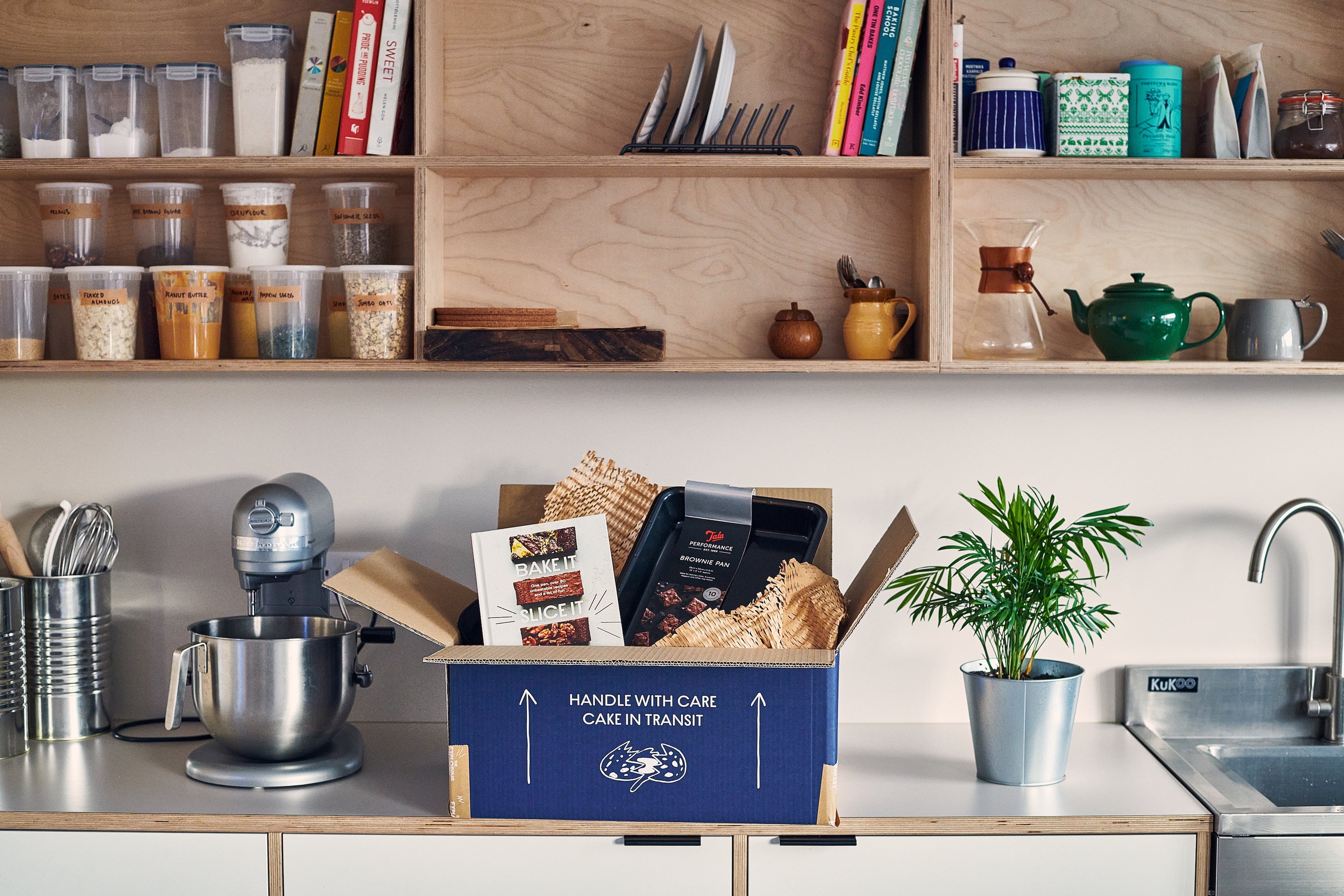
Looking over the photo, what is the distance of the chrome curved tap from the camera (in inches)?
71.4

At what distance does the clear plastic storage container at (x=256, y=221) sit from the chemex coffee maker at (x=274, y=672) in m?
0.38

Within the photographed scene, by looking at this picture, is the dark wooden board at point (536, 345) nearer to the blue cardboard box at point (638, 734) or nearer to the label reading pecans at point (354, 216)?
the label reading pecans at point (354, 216)

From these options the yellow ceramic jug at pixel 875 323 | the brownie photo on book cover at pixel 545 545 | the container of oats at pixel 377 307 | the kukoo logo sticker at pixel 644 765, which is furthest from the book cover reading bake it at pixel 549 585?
the yellow ceramic jug at pixel 875 323

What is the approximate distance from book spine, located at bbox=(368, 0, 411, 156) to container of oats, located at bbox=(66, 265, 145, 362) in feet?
1.49

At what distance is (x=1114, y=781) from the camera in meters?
1.62

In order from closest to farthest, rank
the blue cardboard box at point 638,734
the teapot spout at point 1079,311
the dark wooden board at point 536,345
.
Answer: the blue cardboard box at point 638,734 < the dark wooden board at point 536,345 < the teapot spout at point 1079,311

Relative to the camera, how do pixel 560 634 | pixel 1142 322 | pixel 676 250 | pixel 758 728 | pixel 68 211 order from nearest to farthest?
pixel 758 728 < pixel 560 634 < pixel 1142 322 < pixel 68 211 < pixel 676 250

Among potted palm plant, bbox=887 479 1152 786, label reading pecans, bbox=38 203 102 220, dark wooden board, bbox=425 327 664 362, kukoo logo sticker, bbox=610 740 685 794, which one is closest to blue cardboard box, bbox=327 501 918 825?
kukoo logo sticker, bbox=610 740 685 794

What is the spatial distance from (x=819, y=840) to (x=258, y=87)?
1.43 metres

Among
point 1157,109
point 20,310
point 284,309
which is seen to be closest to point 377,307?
point 284,309

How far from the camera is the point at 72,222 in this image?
1.81 metres

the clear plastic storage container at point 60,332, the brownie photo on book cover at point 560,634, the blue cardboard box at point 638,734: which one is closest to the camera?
the blue cardboard box at point 638,734

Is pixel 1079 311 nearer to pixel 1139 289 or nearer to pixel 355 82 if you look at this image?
pixel 1139 289

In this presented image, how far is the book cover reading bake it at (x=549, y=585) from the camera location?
61.2 inches
